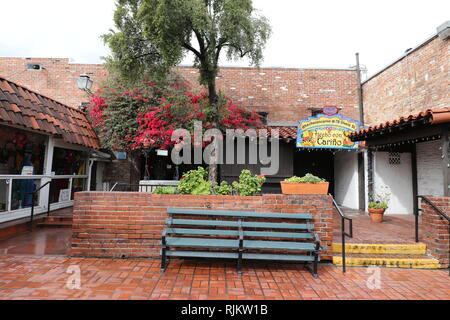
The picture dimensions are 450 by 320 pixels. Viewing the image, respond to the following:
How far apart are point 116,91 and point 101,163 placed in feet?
11.0

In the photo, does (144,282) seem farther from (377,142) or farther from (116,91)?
(116,91)

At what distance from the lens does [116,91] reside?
9.52 m

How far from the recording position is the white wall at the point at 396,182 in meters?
8.82

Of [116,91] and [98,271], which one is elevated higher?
[116,91]

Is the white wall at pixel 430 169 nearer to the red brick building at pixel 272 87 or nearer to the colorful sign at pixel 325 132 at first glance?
the colorful sign at pixel 325 132

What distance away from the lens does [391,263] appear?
4.33m

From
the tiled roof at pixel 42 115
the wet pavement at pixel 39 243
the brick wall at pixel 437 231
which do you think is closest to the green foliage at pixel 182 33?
the tiled roof at pixel 42 115

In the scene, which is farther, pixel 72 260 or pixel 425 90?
pixel 425 90

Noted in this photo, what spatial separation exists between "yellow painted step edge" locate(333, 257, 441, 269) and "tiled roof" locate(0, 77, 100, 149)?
774 cm

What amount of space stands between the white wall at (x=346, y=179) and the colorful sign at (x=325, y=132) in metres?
1.81

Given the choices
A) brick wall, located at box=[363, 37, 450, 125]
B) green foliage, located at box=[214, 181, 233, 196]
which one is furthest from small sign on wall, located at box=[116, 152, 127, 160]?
brick wall, located at box=[363, 37, 450, 125]

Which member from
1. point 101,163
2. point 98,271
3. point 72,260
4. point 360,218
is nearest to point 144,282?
point 98,271
